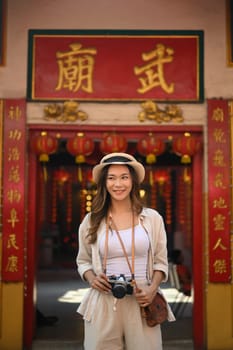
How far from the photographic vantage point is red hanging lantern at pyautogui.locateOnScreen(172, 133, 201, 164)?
6.17 meters

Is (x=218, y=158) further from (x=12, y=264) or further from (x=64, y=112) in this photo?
(x=12, y=264)

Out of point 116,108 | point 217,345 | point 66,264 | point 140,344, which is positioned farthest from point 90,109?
point 66,264

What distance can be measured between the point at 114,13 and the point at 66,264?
10299mm

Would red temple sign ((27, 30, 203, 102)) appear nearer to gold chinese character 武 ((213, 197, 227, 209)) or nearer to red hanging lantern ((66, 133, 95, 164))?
red hanging lantern ((66, 133, 95, 164))

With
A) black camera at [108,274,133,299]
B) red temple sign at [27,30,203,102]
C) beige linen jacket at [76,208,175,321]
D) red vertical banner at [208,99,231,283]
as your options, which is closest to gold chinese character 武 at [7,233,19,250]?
red temple sign at [27,30,203,102]

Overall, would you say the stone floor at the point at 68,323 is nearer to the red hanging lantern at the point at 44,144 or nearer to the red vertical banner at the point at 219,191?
the red vertical banner at the point at 219,191

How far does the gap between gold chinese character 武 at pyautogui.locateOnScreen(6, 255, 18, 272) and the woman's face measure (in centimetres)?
316

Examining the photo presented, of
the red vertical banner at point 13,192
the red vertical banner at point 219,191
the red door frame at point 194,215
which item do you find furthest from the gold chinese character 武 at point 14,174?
the red vertical banner at point 219,191

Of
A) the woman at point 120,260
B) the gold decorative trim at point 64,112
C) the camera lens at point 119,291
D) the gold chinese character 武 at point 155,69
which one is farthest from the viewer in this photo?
the gold chinese character 武 at point 155,69

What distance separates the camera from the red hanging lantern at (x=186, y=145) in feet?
20.2

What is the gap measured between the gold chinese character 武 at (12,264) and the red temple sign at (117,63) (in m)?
1.92

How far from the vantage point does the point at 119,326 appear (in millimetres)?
3086

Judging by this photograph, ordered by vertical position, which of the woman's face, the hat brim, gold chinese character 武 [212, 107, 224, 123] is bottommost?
the woman's face

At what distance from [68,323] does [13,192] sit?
239 centimetres
